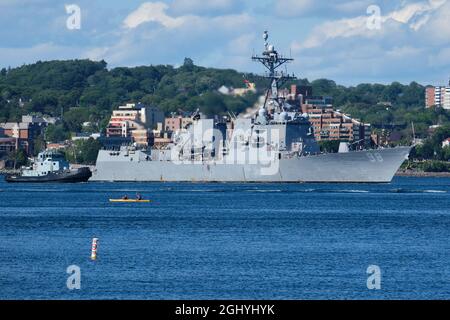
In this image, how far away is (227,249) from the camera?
166ft

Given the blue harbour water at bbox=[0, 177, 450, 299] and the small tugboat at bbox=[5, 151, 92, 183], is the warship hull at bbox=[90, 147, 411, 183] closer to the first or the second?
the small tugboat at bbox=[5, 151, 92, 183]

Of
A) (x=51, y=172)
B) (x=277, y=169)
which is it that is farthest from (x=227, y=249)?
(x=51, y=172)

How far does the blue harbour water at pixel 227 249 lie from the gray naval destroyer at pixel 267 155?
29.0 meters

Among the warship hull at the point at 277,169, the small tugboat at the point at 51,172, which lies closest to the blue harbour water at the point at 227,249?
the warship hull at the point at 277,169

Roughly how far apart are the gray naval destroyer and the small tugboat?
6875 mm

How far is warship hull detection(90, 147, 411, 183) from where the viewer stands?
4764 inches

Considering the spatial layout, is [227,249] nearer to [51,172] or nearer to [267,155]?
Result: [267,155]

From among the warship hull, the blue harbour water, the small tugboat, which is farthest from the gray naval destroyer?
the blue harbour water

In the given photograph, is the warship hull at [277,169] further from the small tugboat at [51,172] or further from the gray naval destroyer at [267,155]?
the small tugboat at [51,172]

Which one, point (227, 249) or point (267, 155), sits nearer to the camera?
point (227, 249)

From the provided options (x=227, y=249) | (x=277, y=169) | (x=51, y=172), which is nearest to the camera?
(x=227, y=249)

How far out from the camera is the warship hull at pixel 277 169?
121000mm

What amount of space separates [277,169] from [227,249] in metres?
75.3
